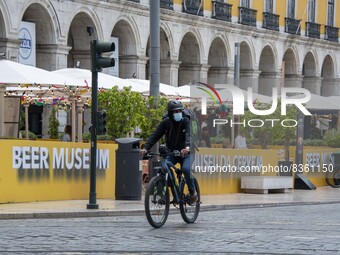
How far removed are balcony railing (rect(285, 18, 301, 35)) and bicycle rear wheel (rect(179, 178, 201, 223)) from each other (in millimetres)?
41365

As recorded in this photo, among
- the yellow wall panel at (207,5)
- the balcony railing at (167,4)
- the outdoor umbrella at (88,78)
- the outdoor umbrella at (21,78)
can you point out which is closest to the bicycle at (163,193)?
the outdoor umbrella at (21,78)

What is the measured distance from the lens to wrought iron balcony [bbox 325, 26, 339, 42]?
62094 mm

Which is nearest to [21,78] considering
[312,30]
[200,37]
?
[200,37]

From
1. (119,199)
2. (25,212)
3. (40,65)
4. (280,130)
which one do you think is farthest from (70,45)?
(25,212)

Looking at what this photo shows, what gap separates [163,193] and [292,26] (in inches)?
1688

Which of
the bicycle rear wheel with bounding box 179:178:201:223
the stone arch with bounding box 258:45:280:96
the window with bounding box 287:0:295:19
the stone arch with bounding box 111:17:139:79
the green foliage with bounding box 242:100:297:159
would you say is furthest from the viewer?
the window with bounding box 287:0:295:19

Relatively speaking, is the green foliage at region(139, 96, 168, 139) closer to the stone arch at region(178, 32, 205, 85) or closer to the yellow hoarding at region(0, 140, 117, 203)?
the yellow hoarding at region(0, 140, 117, 203)

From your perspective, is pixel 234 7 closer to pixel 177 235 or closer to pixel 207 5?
pixel 207 5

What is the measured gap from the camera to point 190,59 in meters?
49.2

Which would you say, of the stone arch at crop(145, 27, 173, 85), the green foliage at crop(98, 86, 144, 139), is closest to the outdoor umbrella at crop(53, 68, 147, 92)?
the green foliage at crop(98, 86, 144, 139)

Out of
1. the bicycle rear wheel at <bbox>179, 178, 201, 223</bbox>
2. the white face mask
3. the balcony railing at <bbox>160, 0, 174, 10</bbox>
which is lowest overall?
the bicycle rear wheel at <bbox>179, 178, 201, 223</bbox>

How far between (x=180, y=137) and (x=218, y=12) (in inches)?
1344

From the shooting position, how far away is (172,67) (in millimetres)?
46094

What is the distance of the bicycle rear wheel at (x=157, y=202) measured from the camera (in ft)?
50.4
